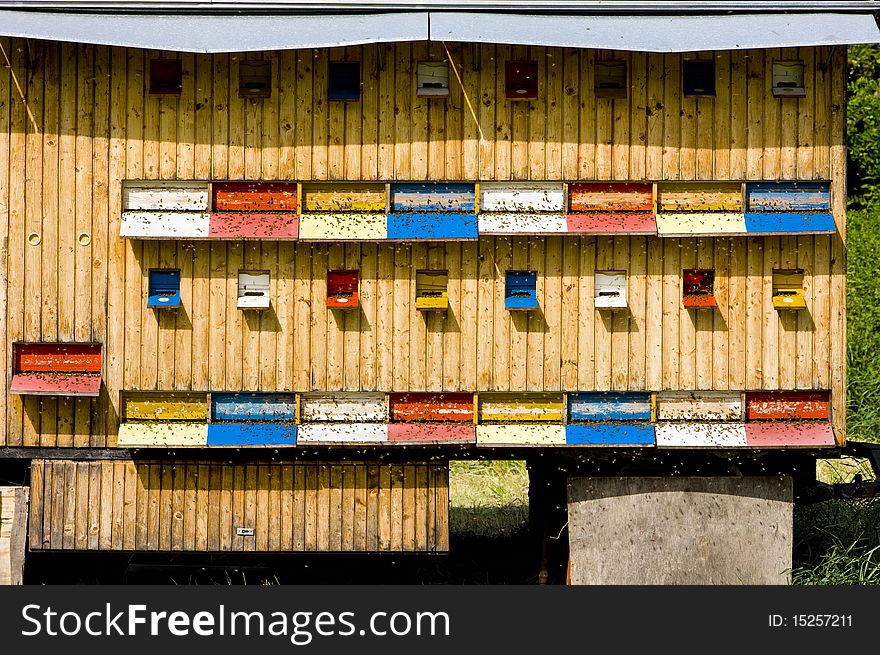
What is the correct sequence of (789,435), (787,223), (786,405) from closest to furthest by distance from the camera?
(787,223) → (789,435) → (786,405)

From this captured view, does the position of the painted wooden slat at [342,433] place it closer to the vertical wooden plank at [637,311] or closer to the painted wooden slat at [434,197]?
the painted wooden slat at [434,197]

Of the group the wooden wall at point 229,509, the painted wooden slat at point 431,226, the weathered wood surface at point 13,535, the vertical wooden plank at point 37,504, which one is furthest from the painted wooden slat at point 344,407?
the weathered wood surface at point 13,535

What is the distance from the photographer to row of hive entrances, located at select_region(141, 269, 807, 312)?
390 inches

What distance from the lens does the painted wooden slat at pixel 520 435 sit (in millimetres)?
9938

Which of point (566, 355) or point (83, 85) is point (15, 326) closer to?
point (83, 85)

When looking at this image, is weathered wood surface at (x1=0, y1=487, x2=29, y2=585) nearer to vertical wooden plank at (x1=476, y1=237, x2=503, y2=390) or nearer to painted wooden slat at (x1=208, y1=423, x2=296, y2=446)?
painted wooden slat at (x1=208, y1=423, x2=296, y2=446)

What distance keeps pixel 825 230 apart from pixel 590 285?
2.11 m

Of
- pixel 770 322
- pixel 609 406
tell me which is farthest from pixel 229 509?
pixel 770 322

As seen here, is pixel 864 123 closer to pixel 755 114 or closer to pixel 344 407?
pixel 755 114

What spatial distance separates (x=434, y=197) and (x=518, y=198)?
0.75m

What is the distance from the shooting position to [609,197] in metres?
9.94

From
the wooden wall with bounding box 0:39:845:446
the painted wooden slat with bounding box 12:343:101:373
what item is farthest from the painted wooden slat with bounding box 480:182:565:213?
the painted wooden slat with bounding box 12:343:101:373

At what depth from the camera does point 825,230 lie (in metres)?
9.75

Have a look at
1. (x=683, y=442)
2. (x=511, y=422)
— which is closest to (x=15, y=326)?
(x=511, y=422)
